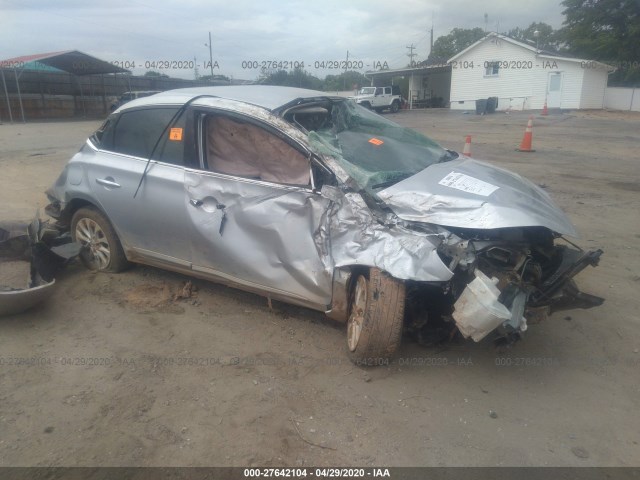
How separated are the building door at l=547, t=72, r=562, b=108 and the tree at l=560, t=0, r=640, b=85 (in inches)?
326

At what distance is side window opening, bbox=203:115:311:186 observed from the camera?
348 cm

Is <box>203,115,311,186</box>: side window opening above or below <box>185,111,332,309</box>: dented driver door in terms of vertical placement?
above

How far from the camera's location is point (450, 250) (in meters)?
2.90

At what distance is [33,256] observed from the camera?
4.26 metres

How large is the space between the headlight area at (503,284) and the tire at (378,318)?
0.82ft

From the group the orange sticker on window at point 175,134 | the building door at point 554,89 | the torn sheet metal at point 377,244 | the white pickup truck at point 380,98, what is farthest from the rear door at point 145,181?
the building door at point 554,89

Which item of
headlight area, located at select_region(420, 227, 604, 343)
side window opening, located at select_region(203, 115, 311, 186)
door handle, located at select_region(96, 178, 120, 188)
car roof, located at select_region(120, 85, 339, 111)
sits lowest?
headlight area, located at select_region(420, 227, 604, 343)

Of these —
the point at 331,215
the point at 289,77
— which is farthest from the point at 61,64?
the point at 331,215

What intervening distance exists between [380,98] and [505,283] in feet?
107

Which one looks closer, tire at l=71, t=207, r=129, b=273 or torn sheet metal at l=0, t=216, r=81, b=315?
torn sheet metal at l=0, t=216, r=81, b=315

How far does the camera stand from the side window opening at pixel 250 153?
348 centimetres

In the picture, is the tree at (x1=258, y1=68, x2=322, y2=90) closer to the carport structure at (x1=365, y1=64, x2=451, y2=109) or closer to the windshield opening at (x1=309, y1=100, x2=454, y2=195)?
the carport structure at (x1=365, y1=64, x2=451, y2=109)

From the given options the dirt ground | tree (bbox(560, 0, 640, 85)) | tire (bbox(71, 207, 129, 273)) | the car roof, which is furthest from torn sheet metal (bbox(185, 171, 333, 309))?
tree (bbox(560, 0, 640, 85))

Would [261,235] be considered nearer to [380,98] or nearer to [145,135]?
[145,135]
